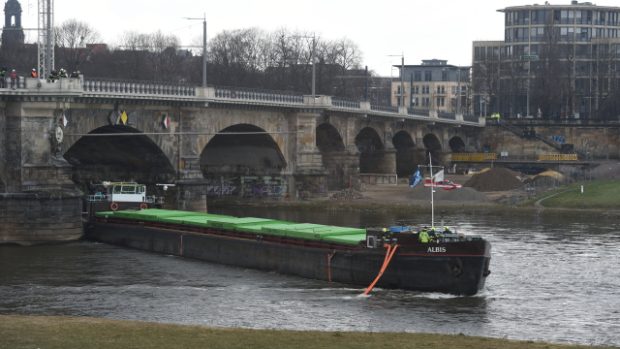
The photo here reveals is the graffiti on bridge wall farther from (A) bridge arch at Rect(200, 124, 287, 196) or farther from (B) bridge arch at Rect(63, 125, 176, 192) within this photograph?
(B) bridge arch at Rect(63, 125, 176, 192)

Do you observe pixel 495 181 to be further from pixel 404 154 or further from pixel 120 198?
pixel 120 198

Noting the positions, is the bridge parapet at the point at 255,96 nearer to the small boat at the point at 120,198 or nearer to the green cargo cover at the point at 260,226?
the small boat at the point at 120,198

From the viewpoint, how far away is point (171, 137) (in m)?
90.4

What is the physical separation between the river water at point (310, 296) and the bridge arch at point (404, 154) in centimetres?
7208

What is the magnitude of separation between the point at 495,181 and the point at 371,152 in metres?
20.2

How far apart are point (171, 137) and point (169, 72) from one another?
8783 centimetres

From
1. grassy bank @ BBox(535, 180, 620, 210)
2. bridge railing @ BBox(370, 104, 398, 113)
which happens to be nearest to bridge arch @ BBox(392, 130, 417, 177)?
bridge railing @ BBox(370, 104, 398, 113)

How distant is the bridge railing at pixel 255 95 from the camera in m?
95.8

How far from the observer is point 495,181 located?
12512cm

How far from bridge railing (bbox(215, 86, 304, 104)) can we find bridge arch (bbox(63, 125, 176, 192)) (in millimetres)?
7781

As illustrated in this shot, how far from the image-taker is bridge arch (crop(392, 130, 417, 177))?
148750 millimetres

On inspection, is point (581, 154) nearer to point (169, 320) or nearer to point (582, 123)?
point (582, 123)

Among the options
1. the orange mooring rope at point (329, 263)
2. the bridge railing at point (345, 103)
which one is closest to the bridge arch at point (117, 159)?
the orange mooring rope at point (329, 263)

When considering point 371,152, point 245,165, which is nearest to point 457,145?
point 371,152
